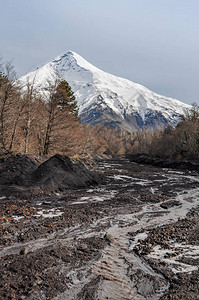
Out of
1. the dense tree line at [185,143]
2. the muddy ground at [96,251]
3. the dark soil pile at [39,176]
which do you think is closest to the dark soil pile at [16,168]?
the dark soil pile at [39,176]

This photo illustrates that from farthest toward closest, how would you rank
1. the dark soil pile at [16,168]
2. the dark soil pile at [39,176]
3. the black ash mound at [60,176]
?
the black ash mound at [60,176], the dark soil pile at [16,168], the dark soil pile at [39,176]

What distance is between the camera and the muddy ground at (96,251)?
4.60 meters

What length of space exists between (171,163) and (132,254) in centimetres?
4139

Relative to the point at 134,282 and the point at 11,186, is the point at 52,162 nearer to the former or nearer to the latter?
the point at 11,186

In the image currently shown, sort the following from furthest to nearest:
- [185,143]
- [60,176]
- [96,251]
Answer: [185,143] < [60,176] < [96,251]

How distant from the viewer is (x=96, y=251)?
638cm

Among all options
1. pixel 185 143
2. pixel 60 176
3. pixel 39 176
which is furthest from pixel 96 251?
pixel 185 143

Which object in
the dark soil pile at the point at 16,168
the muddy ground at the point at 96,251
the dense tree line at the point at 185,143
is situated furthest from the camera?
the dense tree line at the point at 185,143

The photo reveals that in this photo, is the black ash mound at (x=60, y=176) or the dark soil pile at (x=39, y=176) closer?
the dark soil pile at (x=39, y=176)

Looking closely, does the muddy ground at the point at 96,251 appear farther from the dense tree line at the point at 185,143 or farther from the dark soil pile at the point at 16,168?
the dense tree line at the point at 185,143

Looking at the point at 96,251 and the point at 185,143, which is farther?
the point at 185,143

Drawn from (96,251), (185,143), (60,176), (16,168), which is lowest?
(96,251)

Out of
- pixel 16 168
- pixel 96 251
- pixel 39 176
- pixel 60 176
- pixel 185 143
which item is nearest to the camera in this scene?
pixel 96 251

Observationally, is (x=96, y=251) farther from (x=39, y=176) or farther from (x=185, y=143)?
(x=185, y=143)
